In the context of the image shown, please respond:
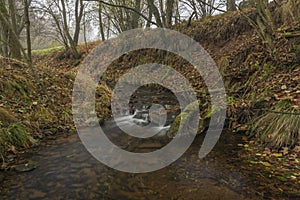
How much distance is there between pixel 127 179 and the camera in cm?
330

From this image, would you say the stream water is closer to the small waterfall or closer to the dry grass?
the dry grass

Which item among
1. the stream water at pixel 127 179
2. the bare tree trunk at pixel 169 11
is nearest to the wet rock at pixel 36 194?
the stream water at pixel 127 179

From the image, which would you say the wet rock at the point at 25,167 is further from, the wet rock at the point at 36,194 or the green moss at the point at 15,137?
the wet rock at the point at 36,194

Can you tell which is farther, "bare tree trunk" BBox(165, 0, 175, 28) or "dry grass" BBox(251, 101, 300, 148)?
"bare tree trunk" BBox(165, 0, 175, 28)

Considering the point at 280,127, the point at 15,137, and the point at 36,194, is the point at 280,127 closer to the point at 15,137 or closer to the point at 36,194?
the point at 36,194

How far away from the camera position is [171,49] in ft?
36.4

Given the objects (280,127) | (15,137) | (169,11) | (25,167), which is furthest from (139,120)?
(169,11)

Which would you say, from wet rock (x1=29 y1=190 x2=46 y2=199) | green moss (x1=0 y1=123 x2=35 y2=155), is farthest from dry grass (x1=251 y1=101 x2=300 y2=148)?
green moss (x1=0 y1=123 x2=35 y2=155)

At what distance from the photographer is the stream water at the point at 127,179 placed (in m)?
2.90

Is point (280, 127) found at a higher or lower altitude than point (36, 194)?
higher

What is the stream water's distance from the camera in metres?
2.90

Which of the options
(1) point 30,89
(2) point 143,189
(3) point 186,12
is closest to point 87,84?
(1) point 30,89

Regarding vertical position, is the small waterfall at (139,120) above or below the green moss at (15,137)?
below

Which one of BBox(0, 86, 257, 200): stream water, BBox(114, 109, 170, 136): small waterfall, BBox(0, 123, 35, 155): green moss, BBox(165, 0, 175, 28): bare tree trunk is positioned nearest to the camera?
BBox(0, 86, 257, 200): stream water
